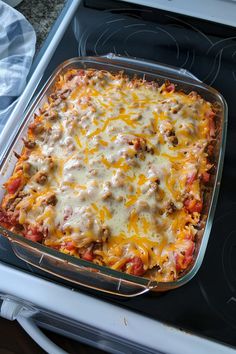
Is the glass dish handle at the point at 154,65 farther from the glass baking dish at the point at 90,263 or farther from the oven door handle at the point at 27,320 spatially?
the oven door handle at the point at 27,320

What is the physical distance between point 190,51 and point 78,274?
703 mm

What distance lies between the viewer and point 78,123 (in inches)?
41.1

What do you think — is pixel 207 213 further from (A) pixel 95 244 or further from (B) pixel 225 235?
(A) pixel 95 244

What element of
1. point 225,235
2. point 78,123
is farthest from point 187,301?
point 78,123

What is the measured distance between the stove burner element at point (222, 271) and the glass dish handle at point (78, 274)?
13 centimetres

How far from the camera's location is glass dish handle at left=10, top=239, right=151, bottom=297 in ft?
2.78

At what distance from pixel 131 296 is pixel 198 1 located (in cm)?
87

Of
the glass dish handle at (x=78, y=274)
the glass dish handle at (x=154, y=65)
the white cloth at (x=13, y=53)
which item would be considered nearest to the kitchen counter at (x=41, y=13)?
the white cloth at (x=13, y=53)

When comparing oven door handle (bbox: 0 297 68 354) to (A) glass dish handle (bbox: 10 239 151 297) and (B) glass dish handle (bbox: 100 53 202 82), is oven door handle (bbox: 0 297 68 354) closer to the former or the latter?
(A) glass dish handle (bbox: 10 239 151 297)

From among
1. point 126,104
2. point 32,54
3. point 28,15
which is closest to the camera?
point 126,104

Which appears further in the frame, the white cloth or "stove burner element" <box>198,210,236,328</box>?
the white cloth

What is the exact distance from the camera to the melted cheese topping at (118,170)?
2.88 ft

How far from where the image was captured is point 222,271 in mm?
900

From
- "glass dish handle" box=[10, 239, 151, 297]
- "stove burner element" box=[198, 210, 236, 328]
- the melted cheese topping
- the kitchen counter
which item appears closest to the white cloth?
the kitchen counter
